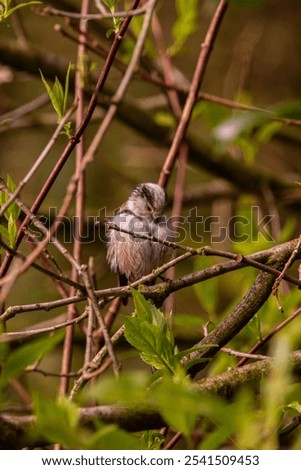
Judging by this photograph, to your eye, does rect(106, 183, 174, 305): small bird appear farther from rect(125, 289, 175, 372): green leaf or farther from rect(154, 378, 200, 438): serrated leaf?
rect(154, 378, 200, 438): serrated leaf

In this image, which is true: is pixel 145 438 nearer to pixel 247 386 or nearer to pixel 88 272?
pixel 247 386

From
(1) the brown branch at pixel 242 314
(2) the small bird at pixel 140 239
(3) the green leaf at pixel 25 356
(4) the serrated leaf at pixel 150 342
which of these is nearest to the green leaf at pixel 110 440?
(3) the green leaf at pixel 25 356

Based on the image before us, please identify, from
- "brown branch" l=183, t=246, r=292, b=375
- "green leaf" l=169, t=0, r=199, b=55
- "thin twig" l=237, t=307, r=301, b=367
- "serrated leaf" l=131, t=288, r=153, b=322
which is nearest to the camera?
"serrated leaf" l=131, t=288, r=153, b=322

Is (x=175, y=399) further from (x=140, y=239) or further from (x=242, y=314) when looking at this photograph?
(x=140, y=239)

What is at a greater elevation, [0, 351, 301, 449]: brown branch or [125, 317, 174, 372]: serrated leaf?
[125, 317, 174, 372]: serrated leaf

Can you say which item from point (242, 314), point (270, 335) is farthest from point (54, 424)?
point (270, 335)

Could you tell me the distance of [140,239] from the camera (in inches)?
180

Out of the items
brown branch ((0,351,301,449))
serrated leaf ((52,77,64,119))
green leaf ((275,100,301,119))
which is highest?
serrated leaf ((52,77,64,119))

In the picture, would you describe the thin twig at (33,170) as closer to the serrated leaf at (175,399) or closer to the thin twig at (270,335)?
the serrated leaf at (175,399)

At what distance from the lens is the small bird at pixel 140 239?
14.7 feet

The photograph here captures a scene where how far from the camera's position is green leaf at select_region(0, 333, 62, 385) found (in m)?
1.51

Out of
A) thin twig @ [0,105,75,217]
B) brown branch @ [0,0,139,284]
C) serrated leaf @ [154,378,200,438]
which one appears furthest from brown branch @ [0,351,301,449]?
brown branch @ [0,0,139,284]
